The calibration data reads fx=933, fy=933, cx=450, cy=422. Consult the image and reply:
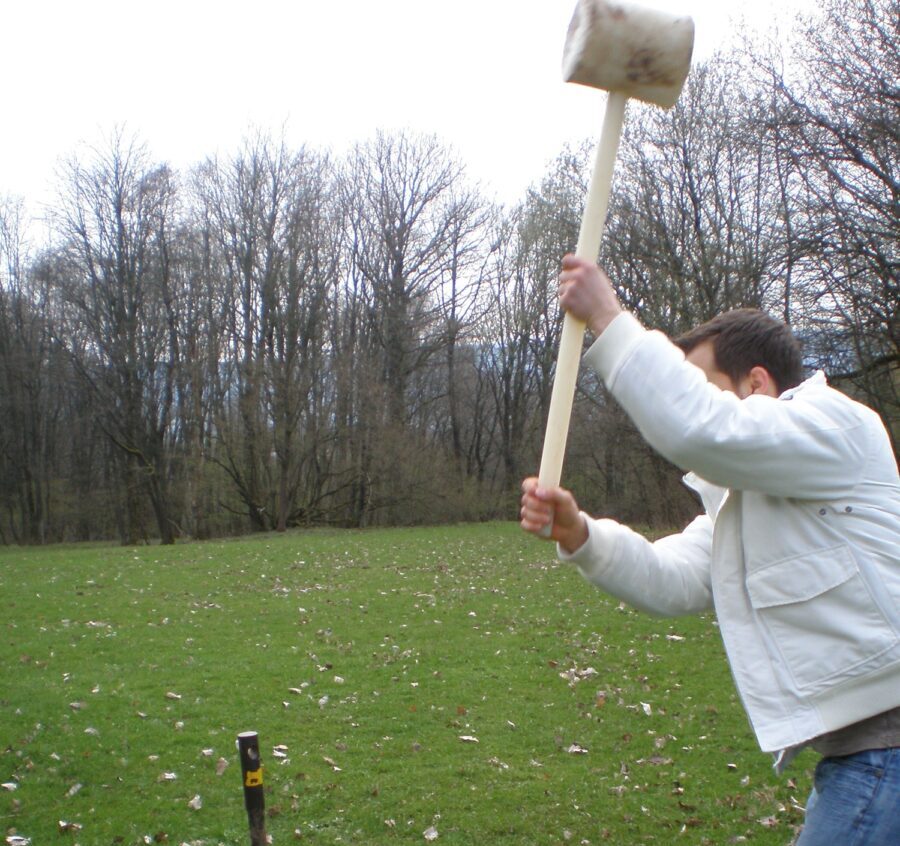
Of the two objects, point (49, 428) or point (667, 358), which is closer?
point (667, 358)

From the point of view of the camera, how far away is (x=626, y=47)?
7.02ft

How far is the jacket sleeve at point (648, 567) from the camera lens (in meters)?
2.37

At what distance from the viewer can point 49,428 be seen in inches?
1843

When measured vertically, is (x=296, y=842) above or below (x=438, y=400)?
below

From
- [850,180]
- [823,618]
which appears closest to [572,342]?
[823,618]

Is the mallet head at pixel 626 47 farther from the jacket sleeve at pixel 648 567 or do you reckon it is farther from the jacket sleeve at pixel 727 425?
the jacket sleeve at pixel 648 567

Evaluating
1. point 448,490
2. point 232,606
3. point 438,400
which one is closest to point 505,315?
point 438,400

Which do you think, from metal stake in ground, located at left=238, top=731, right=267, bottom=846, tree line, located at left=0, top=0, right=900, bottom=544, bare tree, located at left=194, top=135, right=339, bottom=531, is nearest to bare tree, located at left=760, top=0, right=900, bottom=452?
tree line, located at left=0, top=0, right=900, bottom=544

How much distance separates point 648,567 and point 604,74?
1.23 meters

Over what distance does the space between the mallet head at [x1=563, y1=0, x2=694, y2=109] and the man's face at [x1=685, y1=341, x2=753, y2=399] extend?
0.64 m

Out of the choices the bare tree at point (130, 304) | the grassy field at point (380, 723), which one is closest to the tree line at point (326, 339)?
the bare tree at point (130, 304)

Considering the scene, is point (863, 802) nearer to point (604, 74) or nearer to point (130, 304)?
point (604, 74)

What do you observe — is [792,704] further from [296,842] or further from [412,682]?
[412,682]

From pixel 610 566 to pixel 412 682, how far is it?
25.5ft
